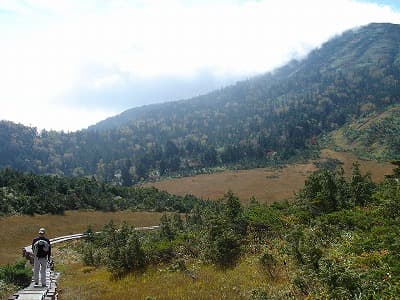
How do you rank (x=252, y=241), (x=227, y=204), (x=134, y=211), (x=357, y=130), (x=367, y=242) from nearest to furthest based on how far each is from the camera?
(x=367, y=242) → (x=252, y=241) → (x=227, y=204) → (x=134, y=211) → (x=357, y=130)

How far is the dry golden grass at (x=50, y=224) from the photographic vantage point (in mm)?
40906

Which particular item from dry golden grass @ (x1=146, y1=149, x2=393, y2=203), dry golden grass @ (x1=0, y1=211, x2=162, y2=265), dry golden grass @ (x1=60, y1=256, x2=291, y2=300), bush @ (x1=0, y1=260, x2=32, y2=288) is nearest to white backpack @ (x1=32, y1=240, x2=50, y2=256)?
dry golden grass @ (x1=60, y1=256, x2=291, y2=300)

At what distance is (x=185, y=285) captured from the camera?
14711 millimetres

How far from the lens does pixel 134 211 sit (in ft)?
239

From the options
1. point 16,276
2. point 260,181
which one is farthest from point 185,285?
point 260,181

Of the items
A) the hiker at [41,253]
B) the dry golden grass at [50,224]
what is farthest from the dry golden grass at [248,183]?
the hiker at [41,253]

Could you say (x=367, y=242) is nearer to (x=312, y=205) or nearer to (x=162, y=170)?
(x=312, y=205)

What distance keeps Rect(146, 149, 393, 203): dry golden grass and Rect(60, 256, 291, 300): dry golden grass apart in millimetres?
74550

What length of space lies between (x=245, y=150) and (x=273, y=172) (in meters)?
44.7

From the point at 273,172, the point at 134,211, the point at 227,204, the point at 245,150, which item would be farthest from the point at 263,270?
the point at 245,150

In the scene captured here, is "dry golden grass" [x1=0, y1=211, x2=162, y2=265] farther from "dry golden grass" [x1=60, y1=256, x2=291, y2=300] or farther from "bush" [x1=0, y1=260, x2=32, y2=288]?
"dry golden grass" [x1=60, y1=256, x2=291, y2=300]

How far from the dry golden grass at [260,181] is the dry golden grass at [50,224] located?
3194 cm

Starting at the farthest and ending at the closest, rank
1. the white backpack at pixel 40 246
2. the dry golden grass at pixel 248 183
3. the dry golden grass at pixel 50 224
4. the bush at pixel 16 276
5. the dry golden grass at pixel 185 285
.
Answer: the dry golden grass at pixel 248 183, the dry golden grass at pixel 50 224, the bush at pixel 16 276, the white backpack at pixel 40 246, the dry golden grass at pixel 185 285

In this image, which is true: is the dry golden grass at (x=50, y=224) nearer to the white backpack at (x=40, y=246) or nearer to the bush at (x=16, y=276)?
the bush at (x=16, y=276)
